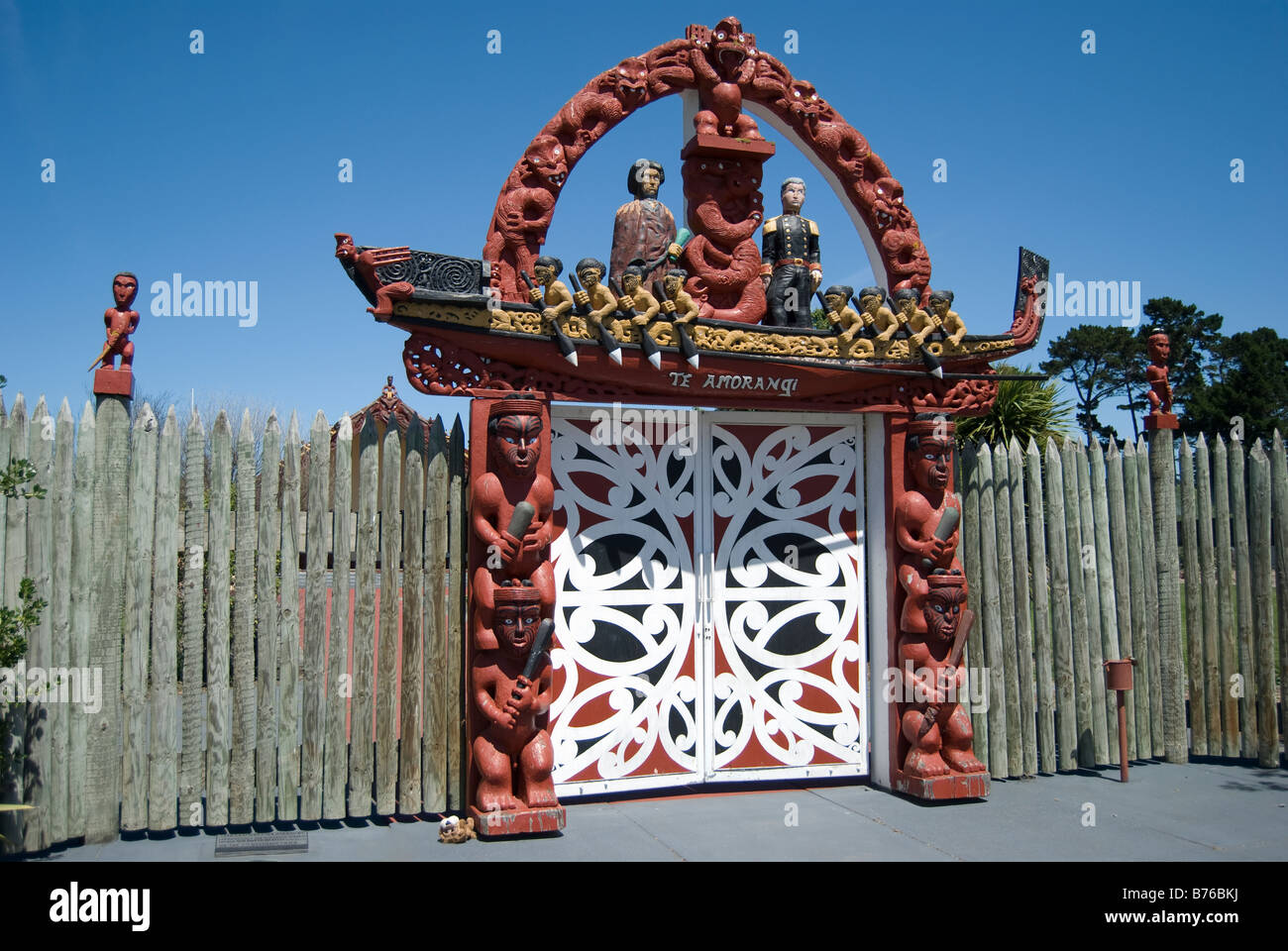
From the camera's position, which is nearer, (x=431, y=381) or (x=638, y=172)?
(x=431, y=381)

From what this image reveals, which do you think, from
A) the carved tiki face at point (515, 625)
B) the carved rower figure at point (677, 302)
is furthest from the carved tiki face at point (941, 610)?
the carved tiki face at point (515, 625)

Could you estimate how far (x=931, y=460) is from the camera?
6.85 m

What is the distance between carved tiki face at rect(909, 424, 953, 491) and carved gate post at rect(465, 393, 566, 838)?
257 centimetres

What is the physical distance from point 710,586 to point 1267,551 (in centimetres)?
447

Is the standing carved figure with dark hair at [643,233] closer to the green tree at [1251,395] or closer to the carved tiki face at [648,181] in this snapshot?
the carved tiki face at [648,181]

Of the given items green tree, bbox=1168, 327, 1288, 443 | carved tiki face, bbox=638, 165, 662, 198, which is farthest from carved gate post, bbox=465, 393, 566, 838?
green tree, bbox=1168, 327, 1288, 443

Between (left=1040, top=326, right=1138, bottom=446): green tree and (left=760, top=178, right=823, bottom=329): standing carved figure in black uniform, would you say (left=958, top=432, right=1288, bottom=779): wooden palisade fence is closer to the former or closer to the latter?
(left=760, top=178, right=823, bottom=329): standing carved figure in black uniform

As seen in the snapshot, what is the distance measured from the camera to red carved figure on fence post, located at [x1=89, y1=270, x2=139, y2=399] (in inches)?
225

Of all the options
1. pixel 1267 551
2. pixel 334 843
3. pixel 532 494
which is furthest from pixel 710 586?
pixel 1267 551

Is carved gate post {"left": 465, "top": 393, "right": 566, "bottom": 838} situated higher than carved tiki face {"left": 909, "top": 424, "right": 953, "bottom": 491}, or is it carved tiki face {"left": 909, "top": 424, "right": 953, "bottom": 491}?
carved tiki face {"left": 909, "top": 424, "right": 953, "bottom": 491}

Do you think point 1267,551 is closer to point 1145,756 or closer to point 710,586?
point 1145,756

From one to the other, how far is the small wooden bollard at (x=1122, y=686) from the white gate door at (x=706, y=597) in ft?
5.77

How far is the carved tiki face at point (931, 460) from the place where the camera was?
6848mm

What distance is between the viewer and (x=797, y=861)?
210 inches
